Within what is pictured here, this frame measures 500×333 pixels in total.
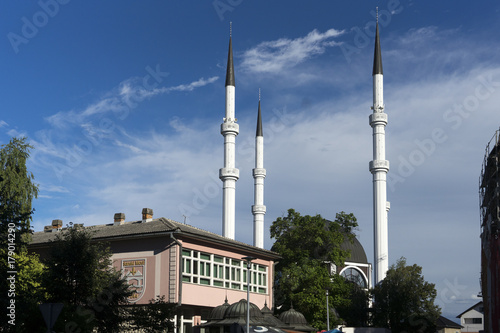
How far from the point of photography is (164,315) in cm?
3053

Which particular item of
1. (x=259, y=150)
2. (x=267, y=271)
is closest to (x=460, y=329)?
(x=259, y=150)

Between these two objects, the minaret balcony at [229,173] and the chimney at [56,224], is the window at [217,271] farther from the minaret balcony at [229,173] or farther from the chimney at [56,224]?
the minaret balcony at [229,173]

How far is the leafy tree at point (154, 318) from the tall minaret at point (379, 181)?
44.0 m

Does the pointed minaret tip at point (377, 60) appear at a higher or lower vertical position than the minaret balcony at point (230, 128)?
higher

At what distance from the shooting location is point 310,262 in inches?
2244

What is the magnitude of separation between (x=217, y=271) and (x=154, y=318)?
28.1 feet

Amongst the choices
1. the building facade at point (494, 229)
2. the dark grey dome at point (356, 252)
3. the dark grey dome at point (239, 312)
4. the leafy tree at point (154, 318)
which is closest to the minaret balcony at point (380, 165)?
the dark grey dome at point (356, 252)

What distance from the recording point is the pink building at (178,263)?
3531cm

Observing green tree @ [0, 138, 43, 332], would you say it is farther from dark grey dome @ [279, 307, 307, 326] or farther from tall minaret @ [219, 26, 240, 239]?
tall minaret @ [219, 26, 240, 239]

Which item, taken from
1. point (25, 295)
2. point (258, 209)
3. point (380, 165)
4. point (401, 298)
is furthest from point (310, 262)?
point (25, 295)

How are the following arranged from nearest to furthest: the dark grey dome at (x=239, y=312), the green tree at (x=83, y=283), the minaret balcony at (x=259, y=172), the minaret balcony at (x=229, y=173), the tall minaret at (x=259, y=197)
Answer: the green tree at (x=83, y=283), the dark grey dome at (x=239, y=312), the minaret balcony at (x=229, y=173), the tall minaret at (x=259, y=197), the minaret balcony at (x=259, y=172)

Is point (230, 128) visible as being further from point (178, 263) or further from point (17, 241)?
point (17, 241)

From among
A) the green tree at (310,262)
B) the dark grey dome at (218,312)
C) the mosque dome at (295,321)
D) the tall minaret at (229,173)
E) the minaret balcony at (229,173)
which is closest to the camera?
the dark grey dome at (218,312)

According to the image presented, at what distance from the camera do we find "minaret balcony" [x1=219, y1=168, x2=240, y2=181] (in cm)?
7506
